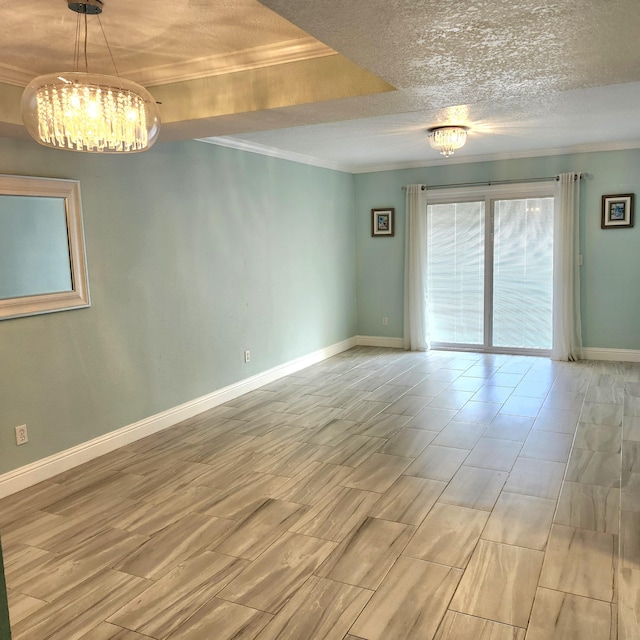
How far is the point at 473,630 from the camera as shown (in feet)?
6.96

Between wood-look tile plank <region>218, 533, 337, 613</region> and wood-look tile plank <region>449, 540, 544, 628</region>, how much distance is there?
2.15 feet

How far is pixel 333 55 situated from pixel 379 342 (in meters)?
5.20

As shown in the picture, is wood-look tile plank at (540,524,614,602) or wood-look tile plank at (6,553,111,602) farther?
wood-look tile plank at (6,553,111,602)

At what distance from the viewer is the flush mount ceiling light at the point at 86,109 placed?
2309 millimetres

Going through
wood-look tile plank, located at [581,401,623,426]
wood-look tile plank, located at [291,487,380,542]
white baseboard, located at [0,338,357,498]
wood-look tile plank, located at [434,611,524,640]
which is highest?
white baseboard, located at [0,338,357,498]

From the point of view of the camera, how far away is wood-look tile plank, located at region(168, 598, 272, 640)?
2141 mm

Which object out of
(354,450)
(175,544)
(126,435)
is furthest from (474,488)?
(126,435)

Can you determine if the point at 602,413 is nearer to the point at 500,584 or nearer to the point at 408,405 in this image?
Answer: the point at 408,405

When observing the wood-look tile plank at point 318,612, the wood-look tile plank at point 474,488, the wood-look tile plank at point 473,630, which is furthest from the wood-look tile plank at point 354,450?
the wood-look tile plank at point 473,630

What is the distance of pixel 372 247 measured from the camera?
771 cm

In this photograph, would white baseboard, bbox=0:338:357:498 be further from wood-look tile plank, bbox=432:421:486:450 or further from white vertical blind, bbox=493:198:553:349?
white vertical blind, bbox=493:198:553:349

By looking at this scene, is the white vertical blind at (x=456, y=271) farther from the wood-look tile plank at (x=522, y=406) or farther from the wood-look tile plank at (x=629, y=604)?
the wood-look tile plank at (x=629, y=604)

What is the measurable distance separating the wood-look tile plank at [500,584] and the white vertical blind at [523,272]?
15.2ft

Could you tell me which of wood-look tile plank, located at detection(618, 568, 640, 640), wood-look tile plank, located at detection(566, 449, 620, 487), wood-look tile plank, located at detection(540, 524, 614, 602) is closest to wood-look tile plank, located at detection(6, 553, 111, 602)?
wood-look tile plank, located at detection(540, 524, 614, 602)
